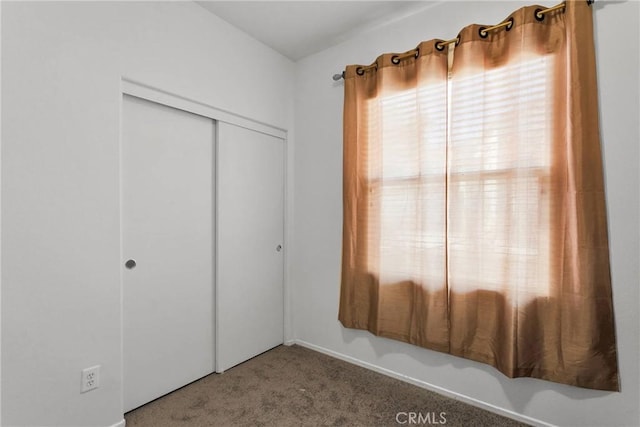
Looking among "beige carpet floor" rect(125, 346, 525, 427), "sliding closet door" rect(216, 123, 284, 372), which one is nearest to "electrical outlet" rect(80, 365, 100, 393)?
"beige carpet floor" rect(125, 346, 525, 427)

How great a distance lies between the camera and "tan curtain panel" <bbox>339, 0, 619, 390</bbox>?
5.13 ft

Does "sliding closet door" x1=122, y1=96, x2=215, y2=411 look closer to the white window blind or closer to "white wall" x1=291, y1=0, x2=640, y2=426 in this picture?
"white wall" x1=291, y1=0, x2=640, y2=426

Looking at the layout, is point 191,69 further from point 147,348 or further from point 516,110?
point 516,110

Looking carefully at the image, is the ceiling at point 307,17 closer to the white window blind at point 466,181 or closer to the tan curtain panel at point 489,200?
the tan curtain panel at point 489,200

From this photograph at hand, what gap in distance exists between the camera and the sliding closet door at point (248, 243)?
238 centimetres

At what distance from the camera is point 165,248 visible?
204 cm

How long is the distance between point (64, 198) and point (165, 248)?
2.12ft

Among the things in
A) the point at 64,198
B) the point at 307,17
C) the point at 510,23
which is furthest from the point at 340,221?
the point at 64,198

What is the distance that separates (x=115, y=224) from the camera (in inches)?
67.6

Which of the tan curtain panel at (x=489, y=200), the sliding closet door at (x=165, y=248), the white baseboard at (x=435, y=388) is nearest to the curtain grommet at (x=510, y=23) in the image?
Answer: the tan curtain panel at (x=489, y=200)

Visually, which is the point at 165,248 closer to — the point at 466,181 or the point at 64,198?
the point at 64,198

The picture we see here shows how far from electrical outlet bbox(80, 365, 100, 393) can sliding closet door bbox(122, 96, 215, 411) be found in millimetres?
204

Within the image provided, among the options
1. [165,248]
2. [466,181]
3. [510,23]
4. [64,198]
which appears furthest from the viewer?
[165,248]

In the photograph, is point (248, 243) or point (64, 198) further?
point (248, 243)
